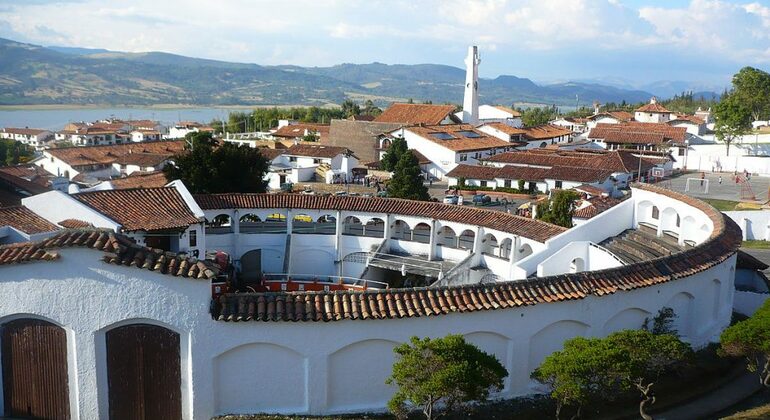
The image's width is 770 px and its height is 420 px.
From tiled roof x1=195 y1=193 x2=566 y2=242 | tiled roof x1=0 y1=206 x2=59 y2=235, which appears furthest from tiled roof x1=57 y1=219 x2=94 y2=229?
tiled roof x1=195 y1=193 x2=566 y2=242

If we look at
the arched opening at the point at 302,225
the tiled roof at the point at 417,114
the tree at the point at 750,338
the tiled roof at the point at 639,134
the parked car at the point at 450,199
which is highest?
the tiled roof at the point at 417,114

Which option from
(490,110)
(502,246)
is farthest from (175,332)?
(490,110)

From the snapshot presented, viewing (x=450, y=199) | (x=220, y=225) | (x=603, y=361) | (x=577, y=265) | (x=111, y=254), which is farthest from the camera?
(x=450, y=199)

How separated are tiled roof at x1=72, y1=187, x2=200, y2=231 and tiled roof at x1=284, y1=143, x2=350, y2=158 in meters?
39.7

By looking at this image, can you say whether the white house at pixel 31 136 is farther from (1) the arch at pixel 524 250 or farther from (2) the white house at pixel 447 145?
(1) the arch at pixel 524 250

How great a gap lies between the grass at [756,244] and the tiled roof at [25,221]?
3441 centimetres

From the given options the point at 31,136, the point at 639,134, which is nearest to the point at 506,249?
the point at 639,134

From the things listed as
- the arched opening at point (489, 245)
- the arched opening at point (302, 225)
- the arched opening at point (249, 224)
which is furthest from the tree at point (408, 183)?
the arched opening at point (489, 245)

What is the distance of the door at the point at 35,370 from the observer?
15117 millimetres

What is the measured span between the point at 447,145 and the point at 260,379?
53.2 meters

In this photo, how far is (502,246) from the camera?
2988 cm

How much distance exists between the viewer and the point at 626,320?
733 inches

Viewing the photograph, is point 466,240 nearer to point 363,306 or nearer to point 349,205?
point 349,205

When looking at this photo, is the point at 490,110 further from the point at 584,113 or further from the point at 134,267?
the point at 134,267
